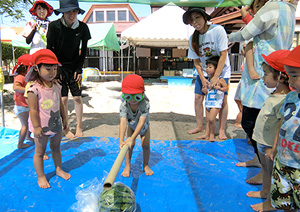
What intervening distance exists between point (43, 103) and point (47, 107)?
0.18 ft

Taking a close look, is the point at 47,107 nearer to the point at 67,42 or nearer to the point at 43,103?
the point at 43,103

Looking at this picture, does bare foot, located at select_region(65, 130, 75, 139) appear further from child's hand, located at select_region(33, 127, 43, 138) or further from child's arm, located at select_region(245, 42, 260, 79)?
child's arm, located at select_region(245, 42, 260, 79)

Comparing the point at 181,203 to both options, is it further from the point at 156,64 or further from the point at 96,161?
the point at 156,64

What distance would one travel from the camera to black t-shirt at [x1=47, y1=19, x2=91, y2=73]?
3391 millimetres

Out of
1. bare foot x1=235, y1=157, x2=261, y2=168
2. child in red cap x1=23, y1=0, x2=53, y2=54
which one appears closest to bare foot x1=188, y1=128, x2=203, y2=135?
bare foot x1=235, y1=157, x2=261, y2=168

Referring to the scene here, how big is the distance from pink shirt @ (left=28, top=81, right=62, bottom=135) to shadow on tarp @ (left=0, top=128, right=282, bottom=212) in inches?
23.1

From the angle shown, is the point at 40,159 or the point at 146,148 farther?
the point at 146,148

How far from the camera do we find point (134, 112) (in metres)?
2.42

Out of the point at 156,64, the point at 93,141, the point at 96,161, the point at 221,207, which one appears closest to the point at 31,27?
the point at 93,141

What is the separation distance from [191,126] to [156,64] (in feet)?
44.8

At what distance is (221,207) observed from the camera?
6.47ft

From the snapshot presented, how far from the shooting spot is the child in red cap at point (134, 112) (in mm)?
2176

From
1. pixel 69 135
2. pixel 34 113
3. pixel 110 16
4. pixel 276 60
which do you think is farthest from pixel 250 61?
pixel 110 16

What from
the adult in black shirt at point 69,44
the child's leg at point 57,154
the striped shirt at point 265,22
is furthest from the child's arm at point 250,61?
the adult in black shirt at point 69,44
